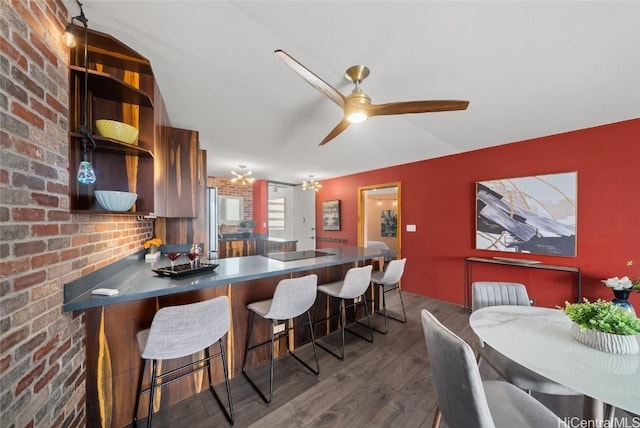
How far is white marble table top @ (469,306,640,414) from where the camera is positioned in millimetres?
856

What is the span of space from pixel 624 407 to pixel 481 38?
1.74 m

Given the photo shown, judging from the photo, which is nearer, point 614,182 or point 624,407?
point 624,407

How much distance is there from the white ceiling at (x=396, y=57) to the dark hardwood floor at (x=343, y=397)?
7.57 ft

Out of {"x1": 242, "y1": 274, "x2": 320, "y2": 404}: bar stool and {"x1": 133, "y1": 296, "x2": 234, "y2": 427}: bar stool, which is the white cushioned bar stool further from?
{"x1": 133, "y1": 296, "x2": 234, "y2": 427}: bar stool

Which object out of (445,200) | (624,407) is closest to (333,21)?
(624,407)

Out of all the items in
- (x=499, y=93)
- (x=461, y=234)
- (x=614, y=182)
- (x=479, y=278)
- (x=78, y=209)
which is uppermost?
(x=499, y=93)

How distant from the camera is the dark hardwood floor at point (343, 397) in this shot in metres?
1.51

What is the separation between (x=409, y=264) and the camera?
412cm

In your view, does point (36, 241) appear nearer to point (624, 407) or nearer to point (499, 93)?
point (624, 407)

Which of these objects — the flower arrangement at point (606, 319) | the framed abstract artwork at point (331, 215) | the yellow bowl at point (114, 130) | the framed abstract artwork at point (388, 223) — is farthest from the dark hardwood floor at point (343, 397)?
the framed abstract artwork at point (388, 223)

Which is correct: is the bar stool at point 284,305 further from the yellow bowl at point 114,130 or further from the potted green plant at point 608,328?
the potted green plant at point 608,328

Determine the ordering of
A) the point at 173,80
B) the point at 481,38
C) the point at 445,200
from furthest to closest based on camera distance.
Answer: the point at 445,200, the point at 173,80, the point at 481,38

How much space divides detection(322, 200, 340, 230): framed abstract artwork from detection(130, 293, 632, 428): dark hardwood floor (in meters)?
3.39

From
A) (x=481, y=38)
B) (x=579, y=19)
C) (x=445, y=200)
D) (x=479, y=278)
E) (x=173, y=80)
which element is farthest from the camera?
(x=445, y=200)
